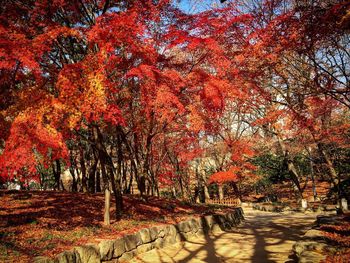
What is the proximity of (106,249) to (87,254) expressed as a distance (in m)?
0.77

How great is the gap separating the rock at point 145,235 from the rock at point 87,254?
92.3 inches

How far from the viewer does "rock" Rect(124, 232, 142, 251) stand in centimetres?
900

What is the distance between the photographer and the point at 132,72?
11.9 meters

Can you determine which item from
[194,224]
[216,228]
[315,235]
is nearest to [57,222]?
[194,224]

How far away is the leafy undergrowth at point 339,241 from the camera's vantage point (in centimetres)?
585

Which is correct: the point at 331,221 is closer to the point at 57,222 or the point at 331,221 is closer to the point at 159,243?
the point at 159,243

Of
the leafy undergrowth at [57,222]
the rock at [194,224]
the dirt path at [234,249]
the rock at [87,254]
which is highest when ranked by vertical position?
the leafy undergrowth at [57,222]

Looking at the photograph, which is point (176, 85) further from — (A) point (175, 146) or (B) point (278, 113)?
(A) point (175, 146)

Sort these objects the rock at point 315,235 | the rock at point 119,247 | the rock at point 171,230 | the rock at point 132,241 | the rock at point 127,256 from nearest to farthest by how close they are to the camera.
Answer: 1. the rock at point 315,235
2. the rock at point 119,247
3. the rock at point 127,256
4. the rock at point 132,241
5. the rock at point 171,230

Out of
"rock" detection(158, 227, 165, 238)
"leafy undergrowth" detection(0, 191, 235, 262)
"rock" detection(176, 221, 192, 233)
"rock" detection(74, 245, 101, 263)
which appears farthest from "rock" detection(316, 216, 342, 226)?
"rock" detection(74, 245, 101, 263)

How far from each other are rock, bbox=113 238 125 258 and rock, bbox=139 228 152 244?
1126mm

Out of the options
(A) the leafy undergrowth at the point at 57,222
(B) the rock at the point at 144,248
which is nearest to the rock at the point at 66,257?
(A) the leafy undergrowth at the point at 57,222

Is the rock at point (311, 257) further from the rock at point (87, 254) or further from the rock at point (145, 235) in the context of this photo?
the rock at point (145, 235)

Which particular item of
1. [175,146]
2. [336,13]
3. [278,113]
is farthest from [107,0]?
[175,146]
